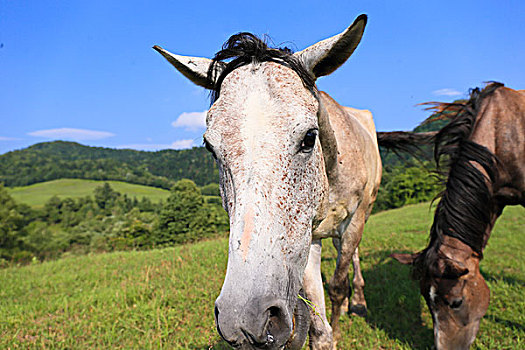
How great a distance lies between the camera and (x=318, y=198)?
1.66 metres

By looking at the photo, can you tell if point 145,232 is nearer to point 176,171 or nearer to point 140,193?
point 140,193

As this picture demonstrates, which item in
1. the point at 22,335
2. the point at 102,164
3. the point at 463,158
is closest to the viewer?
the point at 463,158

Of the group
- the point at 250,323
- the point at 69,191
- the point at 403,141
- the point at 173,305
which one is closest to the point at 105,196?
the point at 69,191

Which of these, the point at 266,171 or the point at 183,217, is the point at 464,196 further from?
the point at 183,217

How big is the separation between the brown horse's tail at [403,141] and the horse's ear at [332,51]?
357 cm

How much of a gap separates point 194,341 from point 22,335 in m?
2.40

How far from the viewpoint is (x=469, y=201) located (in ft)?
9.81

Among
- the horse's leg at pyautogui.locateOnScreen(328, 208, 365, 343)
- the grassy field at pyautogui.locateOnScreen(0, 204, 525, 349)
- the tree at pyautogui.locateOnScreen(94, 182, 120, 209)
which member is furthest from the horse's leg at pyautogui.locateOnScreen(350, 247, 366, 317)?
the tree at pyautogui.locateOnScreen(94, 182, 120, 209)

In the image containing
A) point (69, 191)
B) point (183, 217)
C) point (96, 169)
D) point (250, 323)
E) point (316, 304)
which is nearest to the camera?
point (250, 323)

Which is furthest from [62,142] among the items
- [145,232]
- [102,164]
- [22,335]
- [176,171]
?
[22,335]

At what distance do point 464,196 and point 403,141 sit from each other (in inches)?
85.0

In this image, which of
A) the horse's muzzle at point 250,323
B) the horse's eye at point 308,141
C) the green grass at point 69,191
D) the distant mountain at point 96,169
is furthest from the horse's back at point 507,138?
the green grass at point 69,191

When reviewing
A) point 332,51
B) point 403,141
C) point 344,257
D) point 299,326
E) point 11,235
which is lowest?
point 11,235

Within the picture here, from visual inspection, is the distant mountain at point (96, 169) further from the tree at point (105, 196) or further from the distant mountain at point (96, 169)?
the tree at point (105, 196)
